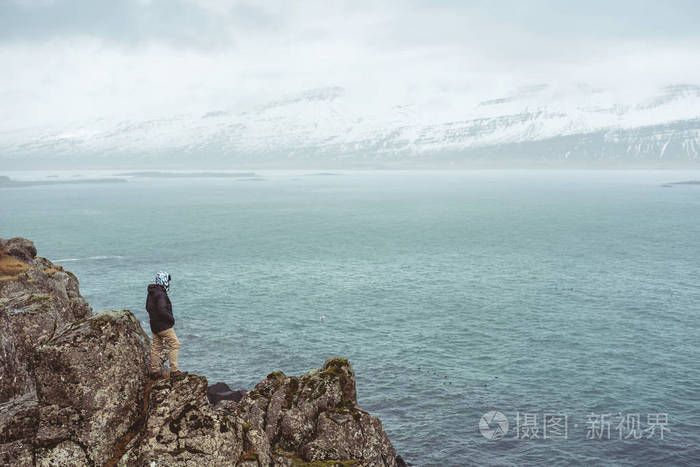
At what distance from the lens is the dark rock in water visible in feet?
160

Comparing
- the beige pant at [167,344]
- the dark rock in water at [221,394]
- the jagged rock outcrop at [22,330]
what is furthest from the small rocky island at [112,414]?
the dark rock in water at [221,394]

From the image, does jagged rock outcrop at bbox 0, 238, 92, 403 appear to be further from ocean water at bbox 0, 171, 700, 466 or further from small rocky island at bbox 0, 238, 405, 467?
ocean water at bbox 0, 171, 700, 466

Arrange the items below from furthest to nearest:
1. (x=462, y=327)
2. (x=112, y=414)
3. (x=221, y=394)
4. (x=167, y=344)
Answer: (x=462, y=327)
(x=221, y=394)
(x=167, y=344)
(x=112, y=414)

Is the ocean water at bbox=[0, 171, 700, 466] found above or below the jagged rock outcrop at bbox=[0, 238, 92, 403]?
below

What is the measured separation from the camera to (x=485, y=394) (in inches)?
2265

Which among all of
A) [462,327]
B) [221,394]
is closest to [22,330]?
[221,394]

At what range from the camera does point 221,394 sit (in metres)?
50.2

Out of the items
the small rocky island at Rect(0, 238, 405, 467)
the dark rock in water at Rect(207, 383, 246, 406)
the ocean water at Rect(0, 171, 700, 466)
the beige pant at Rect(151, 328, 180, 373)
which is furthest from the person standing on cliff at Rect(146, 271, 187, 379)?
the ocean water at Rect(0, 171, 700, 466)

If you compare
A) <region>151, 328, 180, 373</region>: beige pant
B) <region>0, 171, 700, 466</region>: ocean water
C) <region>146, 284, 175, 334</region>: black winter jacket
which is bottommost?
<region>0, 171, 700, 466</region>: ocean water

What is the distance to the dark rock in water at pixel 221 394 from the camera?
48688 millimetres

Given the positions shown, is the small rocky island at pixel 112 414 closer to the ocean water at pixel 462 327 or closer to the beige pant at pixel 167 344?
the beige pant at pixel 167 344

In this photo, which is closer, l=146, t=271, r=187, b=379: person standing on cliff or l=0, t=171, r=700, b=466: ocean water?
l=146, t=271, r=187, b=379: person standing on cliff

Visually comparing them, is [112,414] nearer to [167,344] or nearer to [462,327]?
[167,344]

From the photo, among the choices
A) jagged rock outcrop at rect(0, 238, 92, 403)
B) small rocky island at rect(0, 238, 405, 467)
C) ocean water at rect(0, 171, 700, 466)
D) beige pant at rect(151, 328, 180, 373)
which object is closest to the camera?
small rocky island at rect(0, 238, 405, 467)
